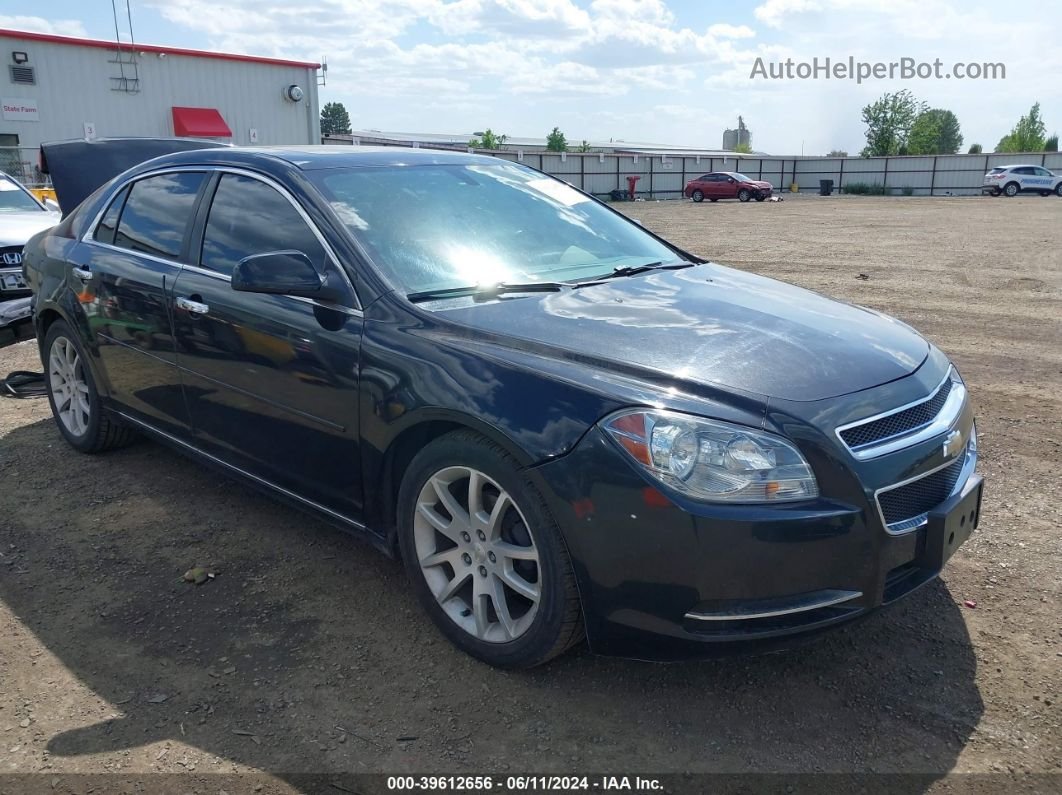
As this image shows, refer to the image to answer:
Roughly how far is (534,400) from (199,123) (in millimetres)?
31229

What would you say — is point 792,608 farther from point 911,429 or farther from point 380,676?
→ point 380,676

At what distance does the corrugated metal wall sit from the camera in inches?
1071

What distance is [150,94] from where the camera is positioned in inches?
1160

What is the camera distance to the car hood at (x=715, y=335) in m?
2.68

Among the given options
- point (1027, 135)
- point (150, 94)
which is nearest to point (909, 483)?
point (150, 94)

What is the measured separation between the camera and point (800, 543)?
242cm

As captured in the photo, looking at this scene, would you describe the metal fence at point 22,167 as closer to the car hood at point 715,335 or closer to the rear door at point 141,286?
the rear door at point 141,286

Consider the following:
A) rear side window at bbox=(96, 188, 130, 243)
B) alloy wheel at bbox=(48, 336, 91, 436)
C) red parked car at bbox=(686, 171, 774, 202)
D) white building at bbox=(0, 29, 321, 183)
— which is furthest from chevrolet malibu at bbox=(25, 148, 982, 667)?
red parked car at bbox=(686, 171, 774, 202)

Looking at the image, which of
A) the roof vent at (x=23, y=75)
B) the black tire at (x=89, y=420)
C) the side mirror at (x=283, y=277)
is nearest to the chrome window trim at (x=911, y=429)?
the side mirror at (x=283, y=277)

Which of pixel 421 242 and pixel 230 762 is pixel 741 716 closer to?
pixel 230 762

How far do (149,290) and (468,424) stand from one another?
2187mm

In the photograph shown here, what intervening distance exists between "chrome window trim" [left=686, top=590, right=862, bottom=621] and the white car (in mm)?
46609

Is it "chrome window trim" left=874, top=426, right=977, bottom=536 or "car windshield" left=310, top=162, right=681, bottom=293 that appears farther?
"car windshield" left=310, top=162, right=681, bottom=293

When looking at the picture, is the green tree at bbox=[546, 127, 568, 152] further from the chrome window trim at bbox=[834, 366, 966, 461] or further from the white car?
the chrome window trim at bbox=[834, 366, 966, 461]
